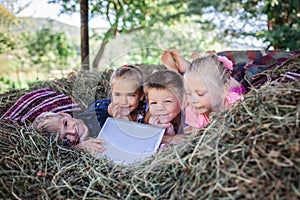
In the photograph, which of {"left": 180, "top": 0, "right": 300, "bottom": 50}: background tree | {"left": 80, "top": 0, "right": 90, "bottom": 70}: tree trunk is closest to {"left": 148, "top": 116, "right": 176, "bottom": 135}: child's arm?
{"left": 80, "top": 0, "right": 90, "bottom": 70}: tree trunk

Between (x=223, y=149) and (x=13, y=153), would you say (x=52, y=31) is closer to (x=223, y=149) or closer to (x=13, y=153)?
(x=13, y=153)

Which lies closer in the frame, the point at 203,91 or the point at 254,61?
the point at 203,91

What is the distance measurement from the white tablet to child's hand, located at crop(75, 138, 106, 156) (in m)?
0.02

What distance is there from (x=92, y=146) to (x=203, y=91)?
46 centimetres

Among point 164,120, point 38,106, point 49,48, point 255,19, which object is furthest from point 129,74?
point 49,48

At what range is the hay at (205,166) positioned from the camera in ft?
3.15

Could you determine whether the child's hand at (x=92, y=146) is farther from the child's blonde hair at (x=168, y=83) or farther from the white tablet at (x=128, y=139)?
the child's blonde hair at (x=168, y=83)

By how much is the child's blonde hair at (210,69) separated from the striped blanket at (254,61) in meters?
0.63

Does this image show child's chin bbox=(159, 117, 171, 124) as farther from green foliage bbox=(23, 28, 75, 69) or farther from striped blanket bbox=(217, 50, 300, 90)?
green foliage bbox=(23, 28, 75, 69)

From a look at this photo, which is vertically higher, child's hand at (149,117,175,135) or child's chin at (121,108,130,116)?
child's chin at (121,108,130,116)

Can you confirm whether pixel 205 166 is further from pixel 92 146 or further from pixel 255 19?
pixel 255 19

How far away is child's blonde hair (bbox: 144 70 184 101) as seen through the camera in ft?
5.53

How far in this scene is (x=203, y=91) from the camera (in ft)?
5.35

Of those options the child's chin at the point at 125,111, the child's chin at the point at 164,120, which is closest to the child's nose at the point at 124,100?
the child's chin at the point at 125,111
